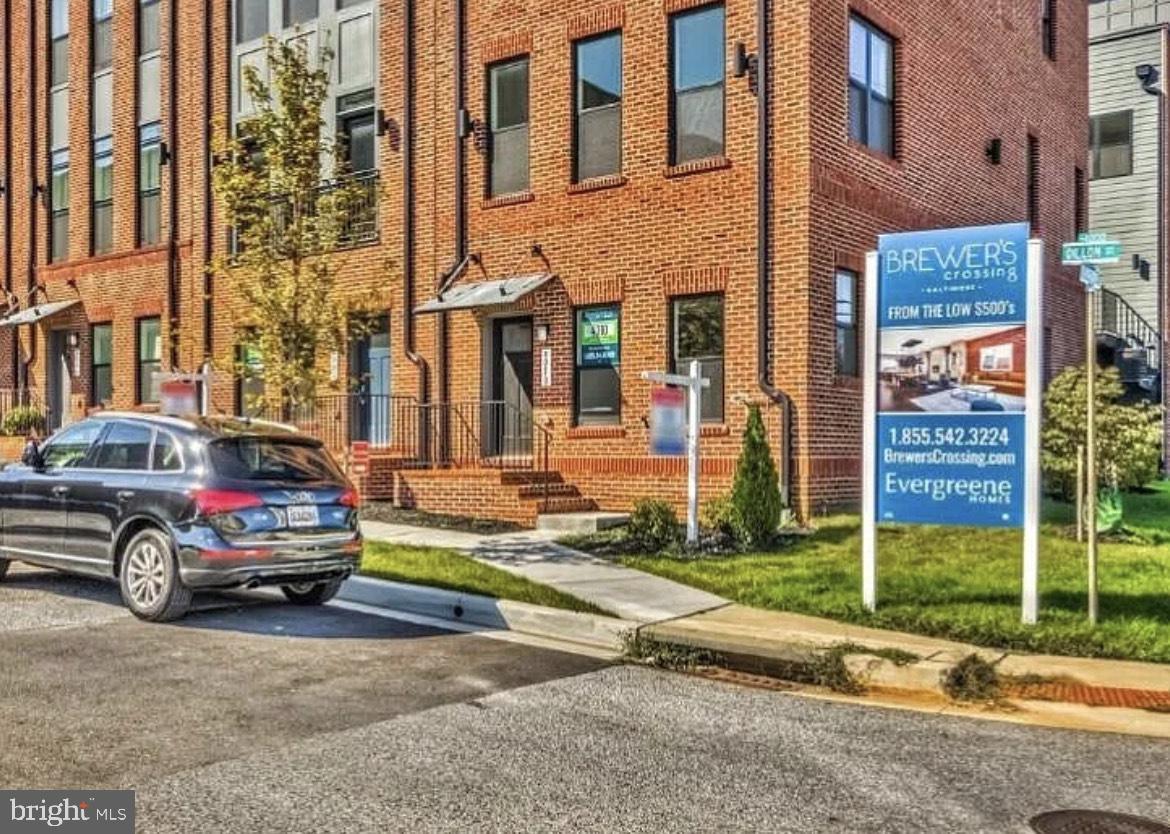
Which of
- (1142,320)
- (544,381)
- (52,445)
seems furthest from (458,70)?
(1142,320)

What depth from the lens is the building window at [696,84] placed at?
15.2 meters

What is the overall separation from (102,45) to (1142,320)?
2282 cm

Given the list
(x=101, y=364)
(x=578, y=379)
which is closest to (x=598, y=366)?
(x=578, y=379)

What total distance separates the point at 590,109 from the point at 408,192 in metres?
3.50

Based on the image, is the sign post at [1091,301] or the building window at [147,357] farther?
the building window at [147,357]

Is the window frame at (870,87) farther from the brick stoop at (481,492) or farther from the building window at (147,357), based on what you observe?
the building window at (147,357)

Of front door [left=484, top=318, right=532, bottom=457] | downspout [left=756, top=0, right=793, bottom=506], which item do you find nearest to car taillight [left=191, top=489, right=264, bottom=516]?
downspout [left=756, top=0, right=793, bottom=506]

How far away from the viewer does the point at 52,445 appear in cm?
1020

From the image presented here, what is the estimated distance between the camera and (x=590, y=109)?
1628cm

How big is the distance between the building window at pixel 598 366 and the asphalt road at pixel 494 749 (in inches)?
315

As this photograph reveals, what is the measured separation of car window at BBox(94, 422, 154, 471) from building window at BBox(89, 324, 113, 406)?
1414 cm

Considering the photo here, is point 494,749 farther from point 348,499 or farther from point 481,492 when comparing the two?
point 481,492

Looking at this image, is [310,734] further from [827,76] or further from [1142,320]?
[1142,320]

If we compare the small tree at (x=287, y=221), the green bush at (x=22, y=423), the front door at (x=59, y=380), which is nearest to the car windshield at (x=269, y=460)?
the small tree at (x=287, y=221)
